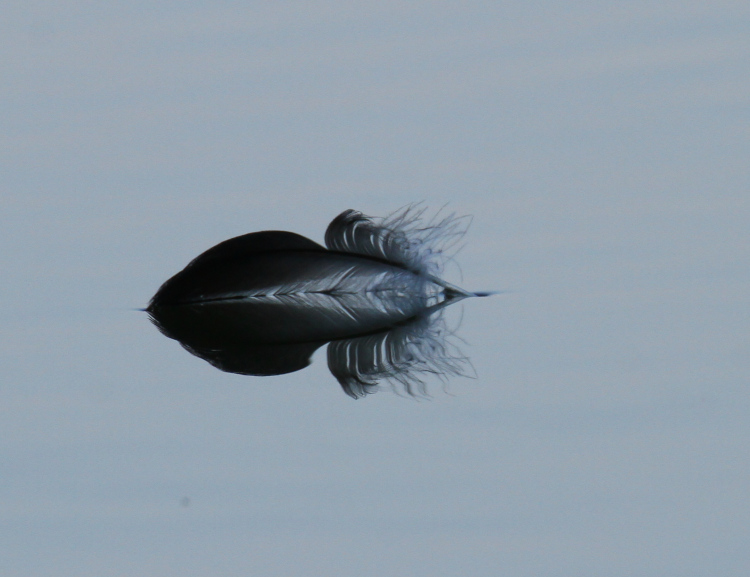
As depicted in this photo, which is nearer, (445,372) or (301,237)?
(445,372)

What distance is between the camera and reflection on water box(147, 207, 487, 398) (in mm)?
1964

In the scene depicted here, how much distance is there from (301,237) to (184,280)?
215mm

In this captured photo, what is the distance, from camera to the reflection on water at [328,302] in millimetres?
1964

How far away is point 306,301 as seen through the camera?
2096 mm

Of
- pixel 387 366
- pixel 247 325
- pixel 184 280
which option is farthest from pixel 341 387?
pixel 184 280

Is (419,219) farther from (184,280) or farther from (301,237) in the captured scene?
(184,280)

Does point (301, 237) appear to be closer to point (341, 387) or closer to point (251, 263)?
point (251, 263)

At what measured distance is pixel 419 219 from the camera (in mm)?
2162

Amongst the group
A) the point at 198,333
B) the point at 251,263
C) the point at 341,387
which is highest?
the point at 251,263

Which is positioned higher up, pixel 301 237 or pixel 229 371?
pixel 301 237

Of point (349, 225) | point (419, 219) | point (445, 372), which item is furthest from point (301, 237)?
point (445, 372)

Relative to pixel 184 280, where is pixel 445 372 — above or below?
below

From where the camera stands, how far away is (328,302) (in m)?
2.10

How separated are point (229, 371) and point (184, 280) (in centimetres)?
23
